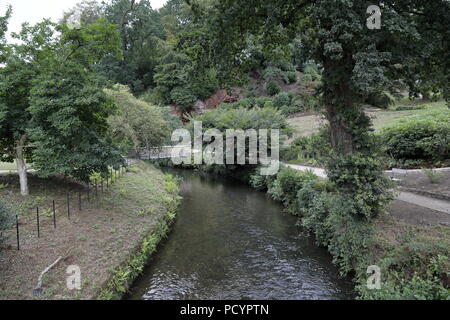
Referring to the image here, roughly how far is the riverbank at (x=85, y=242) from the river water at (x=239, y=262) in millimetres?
729

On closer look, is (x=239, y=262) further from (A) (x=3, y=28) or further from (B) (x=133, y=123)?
(B) (x=133, y=123)

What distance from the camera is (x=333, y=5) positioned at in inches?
299

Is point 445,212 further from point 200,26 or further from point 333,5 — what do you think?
point 200,26

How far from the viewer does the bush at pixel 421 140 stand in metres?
14.8

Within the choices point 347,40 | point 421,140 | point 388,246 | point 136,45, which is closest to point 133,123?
point 421,140

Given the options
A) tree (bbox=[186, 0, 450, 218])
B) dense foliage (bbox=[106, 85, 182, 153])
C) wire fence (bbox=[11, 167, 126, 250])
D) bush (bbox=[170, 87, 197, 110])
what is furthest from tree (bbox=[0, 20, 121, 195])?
bush (bbox=[170, 87, 197, 110])

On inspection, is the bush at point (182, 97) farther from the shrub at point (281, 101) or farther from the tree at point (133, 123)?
the tree at point (133, 123)

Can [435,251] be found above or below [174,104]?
below

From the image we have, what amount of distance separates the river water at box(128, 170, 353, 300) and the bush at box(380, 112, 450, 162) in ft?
22.8

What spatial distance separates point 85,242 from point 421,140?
1517cm

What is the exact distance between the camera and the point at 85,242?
29.6 ft

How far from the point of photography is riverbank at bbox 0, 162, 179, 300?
6.93 meters
